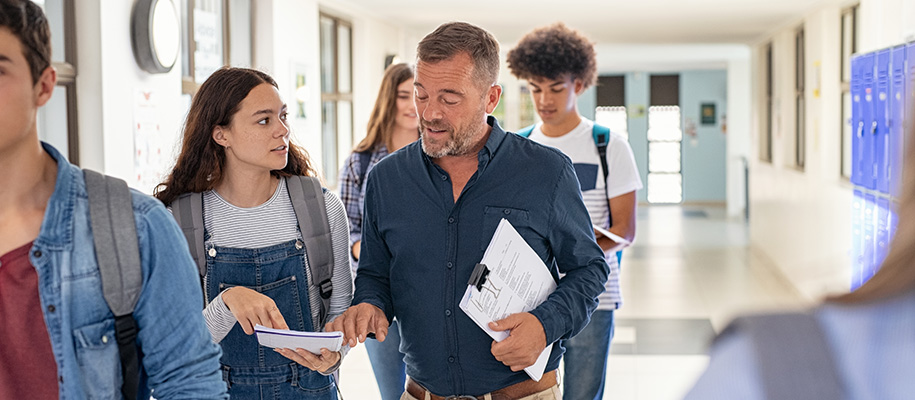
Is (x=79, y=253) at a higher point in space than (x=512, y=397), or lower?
higher

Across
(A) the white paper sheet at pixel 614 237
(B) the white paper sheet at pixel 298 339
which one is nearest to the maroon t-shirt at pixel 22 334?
(B) the white paper sheet at pixel 298 339

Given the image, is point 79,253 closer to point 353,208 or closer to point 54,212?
point 54,212

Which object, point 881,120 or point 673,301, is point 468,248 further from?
point 673,301

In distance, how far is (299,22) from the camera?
6.83 meters

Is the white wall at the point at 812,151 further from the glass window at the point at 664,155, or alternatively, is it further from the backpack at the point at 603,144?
the glass window at the point at 664,155

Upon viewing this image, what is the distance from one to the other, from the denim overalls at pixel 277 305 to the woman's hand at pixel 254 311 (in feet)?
0.53

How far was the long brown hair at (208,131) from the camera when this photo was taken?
7.02 ft

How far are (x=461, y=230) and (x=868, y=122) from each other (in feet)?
13.8

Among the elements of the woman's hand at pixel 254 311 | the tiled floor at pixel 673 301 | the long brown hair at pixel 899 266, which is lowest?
the tiled floor at pixel 673 301

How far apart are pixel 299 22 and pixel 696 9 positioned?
3751 mm

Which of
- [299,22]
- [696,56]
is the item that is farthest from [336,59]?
[696,56]

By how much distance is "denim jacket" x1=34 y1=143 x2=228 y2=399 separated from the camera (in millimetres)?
1279

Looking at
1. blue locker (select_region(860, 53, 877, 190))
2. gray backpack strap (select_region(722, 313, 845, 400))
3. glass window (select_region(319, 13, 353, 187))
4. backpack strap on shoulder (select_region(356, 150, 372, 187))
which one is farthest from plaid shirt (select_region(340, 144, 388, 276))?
glass window (select_region(319, 13, 353, 187))

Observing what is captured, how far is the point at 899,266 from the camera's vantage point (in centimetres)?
50
